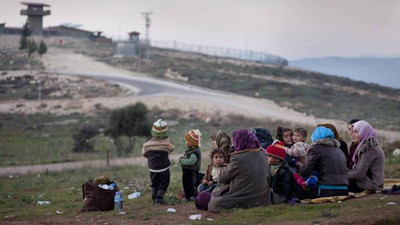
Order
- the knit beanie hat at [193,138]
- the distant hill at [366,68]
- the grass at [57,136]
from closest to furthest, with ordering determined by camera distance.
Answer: the knit beanie hat at [193,138]
the grass at [57,136]
the distant hill at [366,68]

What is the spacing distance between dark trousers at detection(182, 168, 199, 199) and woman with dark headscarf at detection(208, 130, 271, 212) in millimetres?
1599

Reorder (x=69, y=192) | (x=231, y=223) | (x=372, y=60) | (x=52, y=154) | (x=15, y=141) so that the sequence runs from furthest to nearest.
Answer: (x=372, y=60)
(x=15, y=141)
(x=52, y=154)
(x=69, y=192)
(x=231, y=223)

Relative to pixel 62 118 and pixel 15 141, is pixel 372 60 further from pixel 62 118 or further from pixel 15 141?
pixel 15 141

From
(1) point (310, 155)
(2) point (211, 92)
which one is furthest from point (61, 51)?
(1) point (310, 155)

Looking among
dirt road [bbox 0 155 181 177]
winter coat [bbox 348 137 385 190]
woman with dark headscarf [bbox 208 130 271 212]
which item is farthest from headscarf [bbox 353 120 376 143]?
dirt road [bbox 0 155 181 177]

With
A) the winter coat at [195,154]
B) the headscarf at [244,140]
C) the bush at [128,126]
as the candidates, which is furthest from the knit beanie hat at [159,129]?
the bush at [128,126]

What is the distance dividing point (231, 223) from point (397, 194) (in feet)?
9.64

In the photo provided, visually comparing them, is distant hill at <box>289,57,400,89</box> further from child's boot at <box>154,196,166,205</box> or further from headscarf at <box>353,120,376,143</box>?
child's boot at <box>154,196,166,205</box>

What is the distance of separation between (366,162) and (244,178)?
2136 mm

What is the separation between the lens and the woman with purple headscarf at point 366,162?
10.6 m

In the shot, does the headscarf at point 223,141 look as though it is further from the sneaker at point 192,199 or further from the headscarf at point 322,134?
the headscarf at point 322,134

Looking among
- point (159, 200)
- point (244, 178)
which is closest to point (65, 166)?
point (159, 200)

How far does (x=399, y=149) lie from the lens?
1902cm

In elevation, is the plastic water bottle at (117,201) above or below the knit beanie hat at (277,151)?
below
